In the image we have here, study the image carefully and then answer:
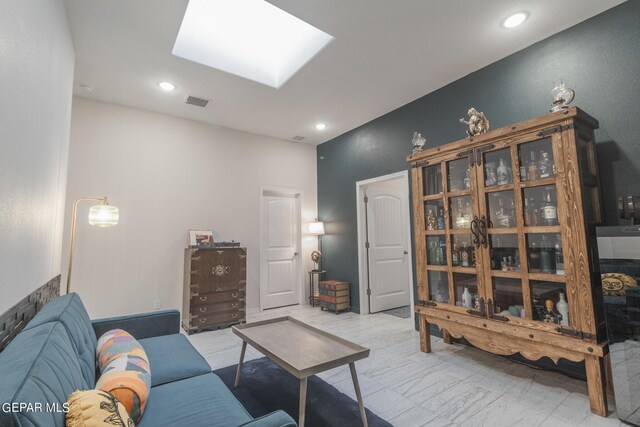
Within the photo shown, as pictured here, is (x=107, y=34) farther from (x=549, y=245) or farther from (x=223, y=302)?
(x=549, y=245)

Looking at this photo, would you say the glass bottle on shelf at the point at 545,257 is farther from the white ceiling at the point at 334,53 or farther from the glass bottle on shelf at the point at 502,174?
the white ceiling at the point at 334,53

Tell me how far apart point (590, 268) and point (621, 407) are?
86 centimetres

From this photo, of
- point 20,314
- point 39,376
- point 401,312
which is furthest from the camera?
point 401,312

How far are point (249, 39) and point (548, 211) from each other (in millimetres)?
3313

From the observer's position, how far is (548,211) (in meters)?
2.30

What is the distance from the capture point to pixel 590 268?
6.83ft

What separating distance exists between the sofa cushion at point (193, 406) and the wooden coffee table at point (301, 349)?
41 cm

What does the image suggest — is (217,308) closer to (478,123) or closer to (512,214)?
(512,214)

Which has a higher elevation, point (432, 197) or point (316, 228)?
point (432, 197)

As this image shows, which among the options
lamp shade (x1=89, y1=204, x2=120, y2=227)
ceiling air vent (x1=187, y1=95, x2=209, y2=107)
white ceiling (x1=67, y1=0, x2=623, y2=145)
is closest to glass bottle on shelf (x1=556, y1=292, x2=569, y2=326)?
white ceiling (x1=67, y1=0, x2=623, y2=145)

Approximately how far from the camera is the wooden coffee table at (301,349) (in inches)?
68.2

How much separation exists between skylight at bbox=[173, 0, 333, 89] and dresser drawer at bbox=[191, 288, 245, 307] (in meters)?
2.75

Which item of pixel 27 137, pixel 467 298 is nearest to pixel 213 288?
pixel 27 137

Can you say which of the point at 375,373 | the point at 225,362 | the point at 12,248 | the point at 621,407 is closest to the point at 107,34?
the point at 12,248
